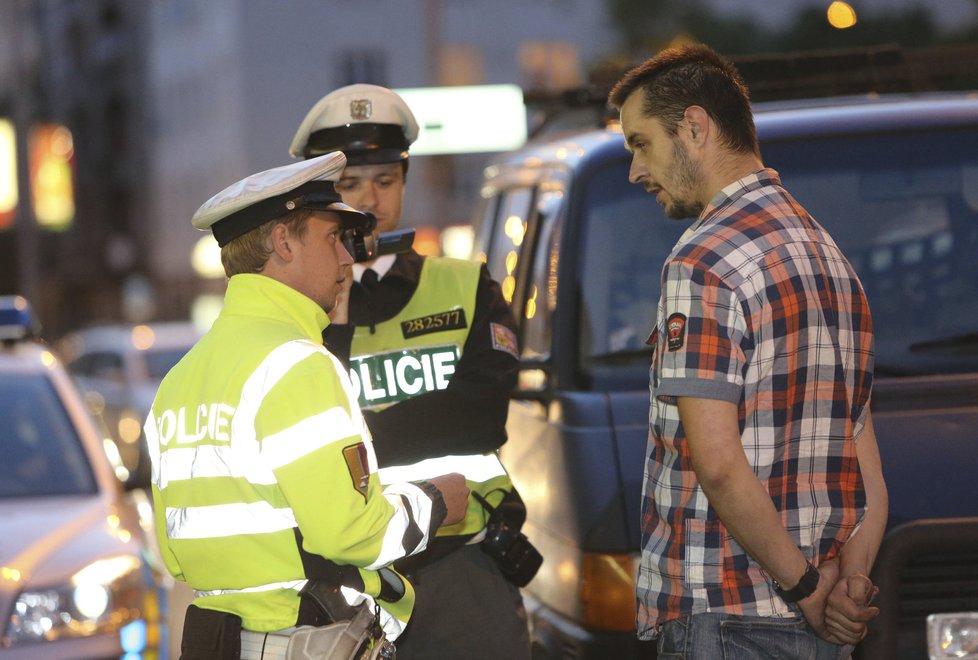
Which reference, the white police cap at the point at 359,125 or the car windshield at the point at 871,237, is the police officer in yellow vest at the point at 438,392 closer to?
the white police cap at the point at 359,125

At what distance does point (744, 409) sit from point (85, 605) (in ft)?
9.22

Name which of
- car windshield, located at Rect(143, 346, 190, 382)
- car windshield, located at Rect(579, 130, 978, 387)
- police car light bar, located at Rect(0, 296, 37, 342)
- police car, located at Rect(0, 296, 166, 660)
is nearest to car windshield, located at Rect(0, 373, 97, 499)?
police car, located at Rect(0, 296, 166, 660)

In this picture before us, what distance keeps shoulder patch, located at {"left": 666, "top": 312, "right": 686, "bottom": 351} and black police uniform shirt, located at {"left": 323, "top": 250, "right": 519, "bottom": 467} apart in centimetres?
83

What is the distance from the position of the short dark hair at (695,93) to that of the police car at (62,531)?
281 centimetres

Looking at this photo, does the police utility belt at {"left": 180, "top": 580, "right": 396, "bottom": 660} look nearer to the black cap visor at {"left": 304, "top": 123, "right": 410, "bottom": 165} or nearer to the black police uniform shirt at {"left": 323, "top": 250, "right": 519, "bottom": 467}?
the black police uniform shirt at {"left": 323, "top": 250, "right": 519, "bottom": 467}

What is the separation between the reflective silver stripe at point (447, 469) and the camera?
3.39 meters

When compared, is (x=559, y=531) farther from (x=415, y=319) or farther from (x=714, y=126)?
(x=714, y=126)

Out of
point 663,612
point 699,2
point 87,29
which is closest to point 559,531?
point 663,612

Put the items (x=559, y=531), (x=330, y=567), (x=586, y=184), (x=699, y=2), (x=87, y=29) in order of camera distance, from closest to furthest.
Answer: (x=330, y=567)
(x=559, y=531)
(x=586, y=184)
(x=699, y=2)
(x=87, y=29)

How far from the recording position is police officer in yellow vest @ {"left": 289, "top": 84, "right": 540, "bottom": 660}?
3373 millimetres

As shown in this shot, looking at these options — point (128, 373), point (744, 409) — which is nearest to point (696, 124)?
point (744, 409)

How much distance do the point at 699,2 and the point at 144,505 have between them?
35.8m

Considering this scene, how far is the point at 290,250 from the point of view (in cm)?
283

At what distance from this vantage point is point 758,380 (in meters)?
2.71
